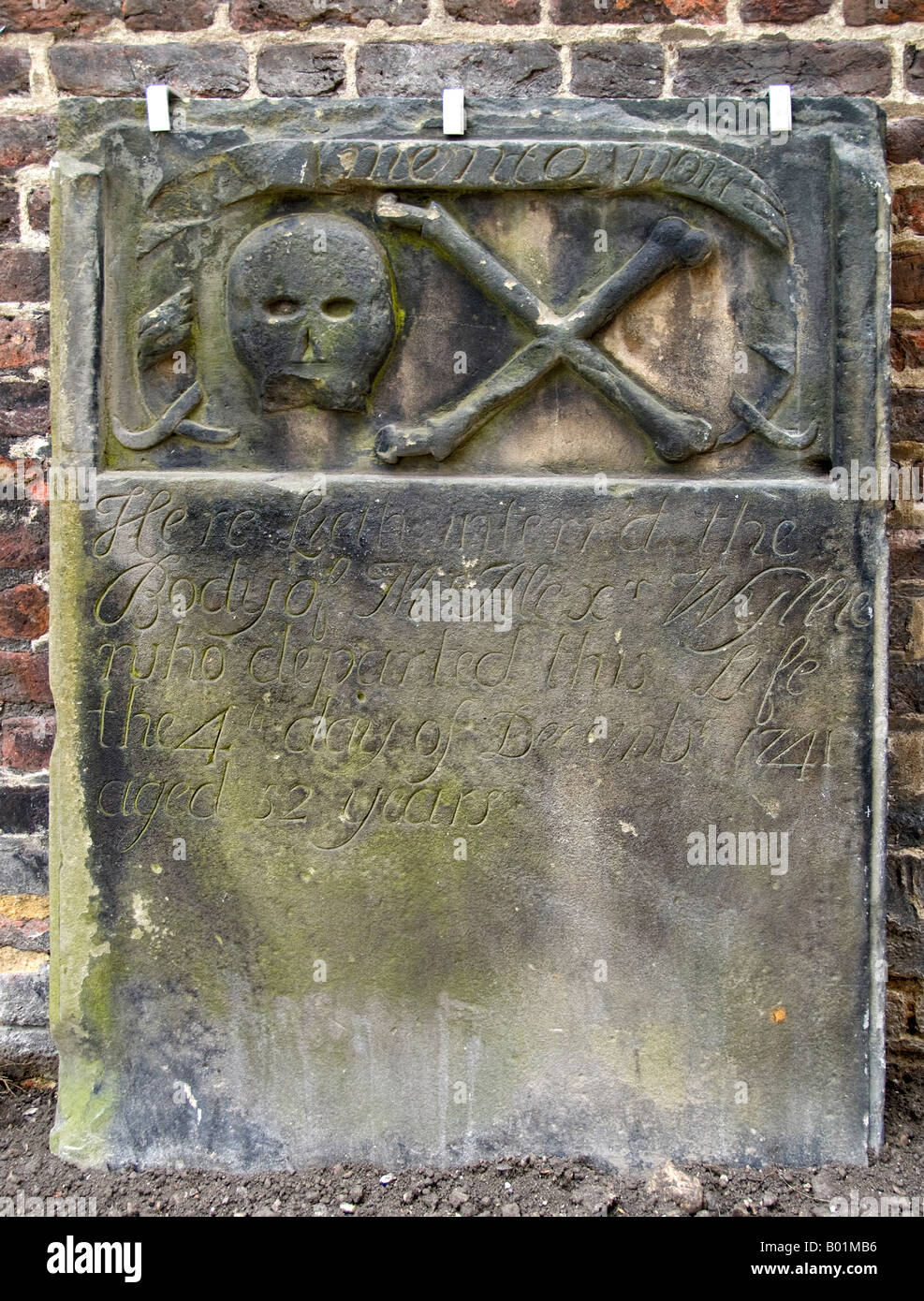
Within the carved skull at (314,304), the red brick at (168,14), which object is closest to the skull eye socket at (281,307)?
the carved skull at (314,304)

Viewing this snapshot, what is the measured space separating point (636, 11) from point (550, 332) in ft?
3.56

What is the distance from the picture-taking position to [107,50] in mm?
2633

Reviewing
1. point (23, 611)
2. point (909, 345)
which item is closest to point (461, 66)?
point (909, 345)

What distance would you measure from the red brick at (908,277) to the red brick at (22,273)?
2.36 meters

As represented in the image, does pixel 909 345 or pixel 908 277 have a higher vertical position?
pixel 908 277

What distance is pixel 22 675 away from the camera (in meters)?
2.73

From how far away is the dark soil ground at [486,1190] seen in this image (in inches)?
83.1

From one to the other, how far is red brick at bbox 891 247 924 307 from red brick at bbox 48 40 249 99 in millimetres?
1859

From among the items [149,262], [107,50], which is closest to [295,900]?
[149,262]

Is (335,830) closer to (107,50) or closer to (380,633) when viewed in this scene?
(380,633)

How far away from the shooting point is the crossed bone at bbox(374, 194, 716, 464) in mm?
2256

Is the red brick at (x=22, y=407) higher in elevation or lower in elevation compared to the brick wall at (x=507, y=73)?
lower

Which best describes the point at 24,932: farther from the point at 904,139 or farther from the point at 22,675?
the point at 904,139

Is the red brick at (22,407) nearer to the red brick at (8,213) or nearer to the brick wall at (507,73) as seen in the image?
the brick wall at (507,73)
